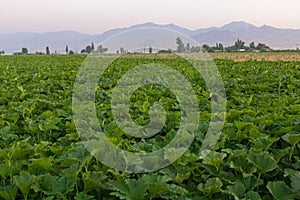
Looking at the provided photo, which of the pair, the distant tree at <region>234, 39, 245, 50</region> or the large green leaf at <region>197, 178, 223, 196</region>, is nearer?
the large green leaf at <region>197, 178, 223, 196</region>

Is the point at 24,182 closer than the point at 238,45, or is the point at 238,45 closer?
the point at 24,182

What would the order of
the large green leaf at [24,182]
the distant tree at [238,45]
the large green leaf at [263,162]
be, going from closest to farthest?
1. the large green leaf at [24,182]
2. the large green leaf at [263,162]
3. the distant tree at [238,45]

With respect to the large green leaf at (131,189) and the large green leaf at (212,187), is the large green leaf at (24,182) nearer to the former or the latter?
the large green leaf at (131,189)

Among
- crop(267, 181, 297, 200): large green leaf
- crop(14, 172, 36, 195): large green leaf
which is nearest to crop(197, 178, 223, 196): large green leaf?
crop(267, 181, 297, 200): large green leaf

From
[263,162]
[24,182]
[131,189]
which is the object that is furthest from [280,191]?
[24,182]

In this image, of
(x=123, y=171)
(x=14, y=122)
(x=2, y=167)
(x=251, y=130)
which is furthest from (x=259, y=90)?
(x=2, y=167)

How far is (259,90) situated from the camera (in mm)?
6273

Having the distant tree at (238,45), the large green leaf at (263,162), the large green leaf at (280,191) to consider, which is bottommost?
the large green leaf at (280,191)

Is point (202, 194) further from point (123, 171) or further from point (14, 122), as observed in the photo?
point (14, 122)

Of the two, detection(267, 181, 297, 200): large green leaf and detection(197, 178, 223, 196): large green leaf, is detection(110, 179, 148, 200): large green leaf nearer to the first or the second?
detection(197, 178, 223, 196): large green leaf

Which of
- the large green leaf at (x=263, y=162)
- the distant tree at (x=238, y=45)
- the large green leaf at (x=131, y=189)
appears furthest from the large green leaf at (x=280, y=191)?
the distant tree at (x=238, y=45)

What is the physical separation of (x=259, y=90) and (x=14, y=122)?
4.30 metres

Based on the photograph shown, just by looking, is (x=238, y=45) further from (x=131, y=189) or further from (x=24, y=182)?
(x=24, y=182)

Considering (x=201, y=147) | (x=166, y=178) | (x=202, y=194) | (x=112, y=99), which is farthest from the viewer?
(x=112, y=99)
